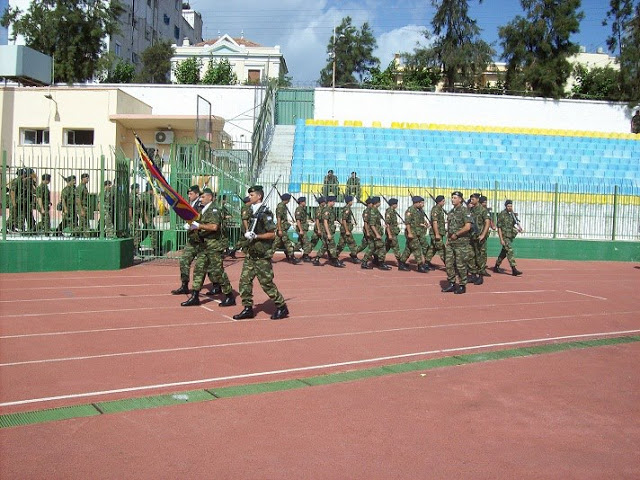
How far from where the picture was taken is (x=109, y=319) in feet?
31.6

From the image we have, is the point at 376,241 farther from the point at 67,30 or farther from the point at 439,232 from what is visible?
the point at 67,30

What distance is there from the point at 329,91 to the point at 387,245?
18.9 meters

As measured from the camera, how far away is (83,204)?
47.7 feet

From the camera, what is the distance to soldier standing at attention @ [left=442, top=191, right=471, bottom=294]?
1298cm

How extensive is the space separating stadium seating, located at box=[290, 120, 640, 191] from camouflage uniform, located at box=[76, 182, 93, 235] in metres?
11.4

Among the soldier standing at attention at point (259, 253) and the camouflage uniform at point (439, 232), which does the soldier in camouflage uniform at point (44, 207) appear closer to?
the soldier standing at attention at point (259, 253)

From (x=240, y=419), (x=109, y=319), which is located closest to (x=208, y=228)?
(x=109, y=319)

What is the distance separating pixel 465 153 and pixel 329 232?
1383 cm

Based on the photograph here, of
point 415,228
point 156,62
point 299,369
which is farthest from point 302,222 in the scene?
point 156,62

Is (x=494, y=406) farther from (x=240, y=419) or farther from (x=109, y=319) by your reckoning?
(x=109, y=319)

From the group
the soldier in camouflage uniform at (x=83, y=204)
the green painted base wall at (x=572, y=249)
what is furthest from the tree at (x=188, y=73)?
the soldier in camouflage uniform at (x=83, y=204)

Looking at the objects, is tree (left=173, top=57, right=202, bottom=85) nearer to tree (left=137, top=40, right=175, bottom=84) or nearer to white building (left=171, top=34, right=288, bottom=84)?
tree (left=137, top=40, right=175, bottom=84)

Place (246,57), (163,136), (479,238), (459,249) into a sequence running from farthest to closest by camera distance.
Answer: (246,57)
(163,136)
(479,238)
(459,249)

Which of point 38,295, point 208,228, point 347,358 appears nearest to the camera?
point 347,358
